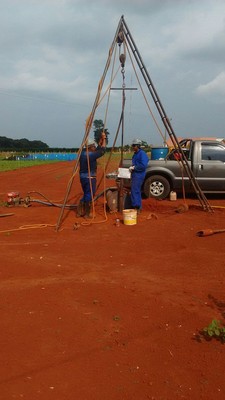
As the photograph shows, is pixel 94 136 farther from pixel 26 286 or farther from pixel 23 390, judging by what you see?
pixel 23 390

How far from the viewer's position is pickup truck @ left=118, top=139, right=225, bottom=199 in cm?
1139

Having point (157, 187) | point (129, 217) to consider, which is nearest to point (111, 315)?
point (129, 217)

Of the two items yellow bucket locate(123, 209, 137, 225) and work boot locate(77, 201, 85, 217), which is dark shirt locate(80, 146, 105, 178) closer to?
work boot locate(77, 201, 85, 217)

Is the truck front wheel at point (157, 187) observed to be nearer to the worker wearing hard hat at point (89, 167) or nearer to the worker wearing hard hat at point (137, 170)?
the worker wearing hard hat at point (137, 170)

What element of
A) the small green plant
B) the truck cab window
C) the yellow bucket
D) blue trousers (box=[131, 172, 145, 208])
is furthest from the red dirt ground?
the truck cab window

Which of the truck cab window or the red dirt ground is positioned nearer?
the red dirt ground

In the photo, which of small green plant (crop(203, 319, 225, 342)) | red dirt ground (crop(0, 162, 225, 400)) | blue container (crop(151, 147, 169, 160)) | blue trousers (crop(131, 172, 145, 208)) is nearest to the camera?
red dirt ground (crop(0, 162, 225, 400))

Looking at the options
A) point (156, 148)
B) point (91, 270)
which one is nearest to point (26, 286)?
point (91, 270)

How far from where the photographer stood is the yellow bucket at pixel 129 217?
8.44 meters

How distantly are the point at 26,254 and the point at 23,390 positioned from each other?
3507mm

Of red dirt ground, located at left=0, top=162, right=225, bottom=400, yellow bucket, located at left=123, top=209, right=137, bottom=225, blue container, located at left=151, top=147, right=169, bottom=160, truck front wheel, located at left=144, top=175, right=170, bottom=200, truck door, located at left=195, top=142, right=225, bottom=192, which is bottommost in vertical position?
red dirt ground, located at left=0, top=162, right=225, bottom=400

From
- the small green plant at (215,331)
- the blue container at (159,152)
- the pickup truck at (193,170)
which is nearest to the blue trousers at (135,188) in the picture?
the pickup truck at (193,170)

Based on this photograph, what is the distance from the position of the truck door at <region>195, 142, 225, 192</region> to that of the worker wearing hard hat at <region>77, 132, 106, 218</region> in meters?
3.56

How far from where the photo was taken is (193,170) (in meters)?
11.4
